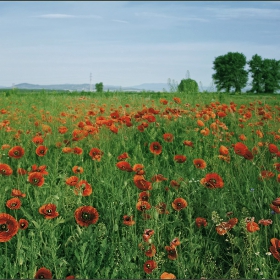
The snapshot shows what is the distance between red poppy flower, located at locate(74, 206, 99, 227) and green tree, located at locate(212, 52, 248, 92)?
200 ft

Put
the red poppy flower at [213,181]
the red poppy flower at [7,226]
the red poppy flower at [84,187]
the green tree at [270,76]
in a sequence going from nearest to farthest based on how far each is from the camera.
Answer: the red poppy flower at [7,226] < the red poppy flower at [213,181] < the red poppy flower at [84,187] < the green tree at [270,76]

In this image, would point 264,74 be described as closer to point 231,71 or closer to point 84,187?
point 231,71

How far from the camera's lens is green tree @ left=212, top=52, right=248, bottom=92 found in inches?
2420

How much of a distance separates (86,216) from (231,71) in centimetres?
6298

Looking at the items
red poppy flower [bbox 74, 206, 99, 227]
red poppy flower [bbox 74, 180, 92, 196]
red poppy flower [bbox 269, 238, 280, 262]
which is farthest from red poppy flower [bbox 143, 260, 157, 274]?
red poppy flower [bbox 74, 180, 92, 196]

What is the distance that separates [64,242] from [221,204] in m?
1.07

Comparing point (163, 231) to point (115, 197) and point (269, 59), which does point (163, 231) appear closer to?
point (115, 197)

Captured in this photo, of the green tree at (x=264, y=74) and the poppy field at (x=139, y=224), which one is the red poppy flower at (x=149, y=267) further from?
the green tree at (x=264, y=74)

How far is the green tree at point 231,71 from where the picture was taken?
202 feet

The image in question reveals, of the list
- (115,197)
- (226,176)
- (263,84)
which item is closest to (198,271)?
(115,197)

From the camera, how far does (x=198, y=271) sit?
209 centimetres

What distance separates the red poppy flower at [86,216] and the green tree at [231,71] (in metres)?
60.9

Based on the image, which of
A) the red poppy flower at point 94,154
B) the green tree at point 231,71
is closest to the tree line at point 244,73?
the green tree at point 231,71

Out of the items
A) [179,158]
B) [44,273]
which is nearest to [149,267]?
[44,273]
